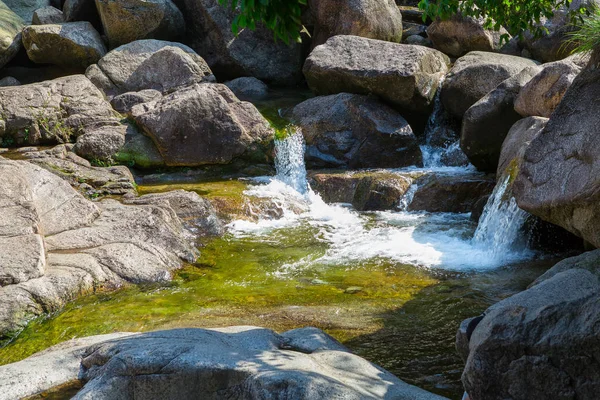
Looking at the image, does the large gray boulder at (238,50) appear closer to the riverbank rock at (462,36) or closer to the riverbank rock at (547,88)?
the riverbank rock at (462,36)

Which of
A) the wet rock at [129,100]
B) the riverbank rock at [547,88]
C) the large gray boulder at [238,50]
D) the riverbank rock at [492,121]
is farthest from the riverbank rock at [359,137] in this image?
the large gray boulder at [238,50]

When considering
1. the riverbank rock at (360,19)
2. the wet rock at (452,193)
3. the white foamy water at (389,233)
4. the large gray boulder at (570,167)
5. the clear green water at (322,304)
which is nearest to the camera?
the clear green water at (322,304)

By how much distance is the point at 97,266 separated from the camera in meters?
8.03

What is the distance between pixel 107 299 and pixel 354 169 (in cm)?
721

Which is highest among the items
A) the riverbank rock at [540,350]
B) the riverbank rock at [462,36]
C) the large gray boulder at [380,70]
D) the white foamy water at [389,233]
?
the riverbank rock at [462,36]

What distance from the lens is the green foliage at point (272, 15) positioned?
11.4 feet

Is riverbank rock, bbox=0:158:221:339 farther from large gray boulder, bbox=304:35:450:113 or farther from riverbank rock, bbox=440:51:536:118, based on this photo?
riverbank rock, bbox=440:51:536:118

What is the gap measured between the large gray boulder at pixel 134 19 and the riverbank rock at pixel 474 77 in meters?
8.24

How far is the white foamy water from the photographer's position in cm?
912

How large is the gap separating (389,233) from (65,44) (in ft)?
A: 36.4

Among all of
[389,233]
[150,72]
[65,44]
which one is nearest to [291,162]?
[389,233]

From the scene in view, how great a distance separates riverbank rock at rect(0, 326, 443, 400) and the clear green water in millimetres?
1090

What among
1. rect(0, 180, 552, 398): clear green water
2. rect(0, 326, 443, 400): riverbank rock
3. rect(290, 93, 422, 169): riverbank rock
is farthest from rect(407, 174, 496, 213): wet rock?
rect(0, 326, 443, 400): riverbank rock

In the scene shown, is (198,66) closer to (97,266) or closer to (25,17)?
(25,17)
